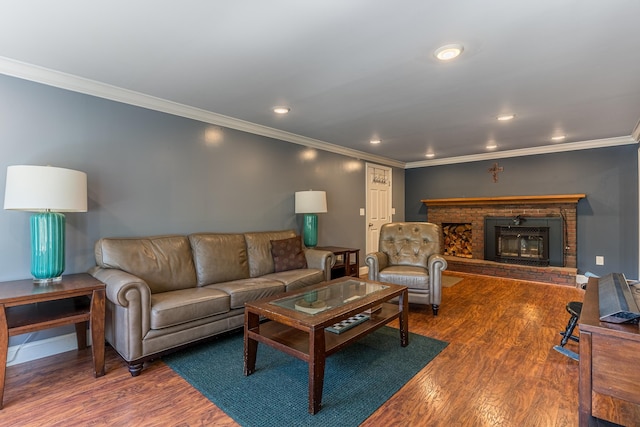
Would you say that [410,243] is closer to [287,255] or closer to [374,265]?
[374,265]

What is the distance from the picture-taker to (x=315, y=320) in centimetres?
180

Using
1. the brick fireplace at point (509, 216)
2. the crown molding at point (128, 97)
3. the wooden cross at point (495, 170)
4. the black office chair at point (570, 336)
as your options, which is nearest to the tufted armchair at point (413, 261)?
the black office chair at point (570, 336)

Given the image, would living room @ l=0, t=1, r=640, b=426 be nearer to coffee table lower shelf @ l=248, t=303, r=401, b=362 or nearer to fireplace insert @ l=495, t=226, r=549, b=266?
fireplace insert @ l=495, t=226, r=549, b=266

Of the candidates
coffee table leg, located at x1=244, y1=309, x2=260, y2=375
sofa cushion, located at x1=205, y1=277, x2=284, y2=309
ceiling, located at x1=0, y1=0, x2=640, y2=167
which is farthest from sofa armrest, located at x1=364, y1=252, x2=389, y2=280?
coffee table leg, located at x1=244, y1=309, x2=260, y2=375

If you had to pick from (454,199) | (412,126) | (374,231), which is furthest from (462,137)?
(374,231)

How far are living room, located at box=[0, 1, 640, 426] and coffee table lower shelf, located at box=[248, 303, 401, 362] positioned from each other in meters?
1.66

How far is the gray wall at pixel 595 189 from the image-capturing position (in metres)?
4.45

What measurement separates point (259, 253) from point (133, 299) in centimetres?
152

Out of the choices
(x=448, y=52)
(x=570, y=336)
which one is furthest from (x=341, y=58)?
(x=570, y=336)

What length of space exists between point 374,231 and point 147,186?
3960mm

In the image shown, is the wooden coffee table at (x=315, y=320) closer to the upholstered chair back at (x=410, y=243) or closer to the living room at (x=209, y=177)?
the upholstered chair back at (x=410, y=243)

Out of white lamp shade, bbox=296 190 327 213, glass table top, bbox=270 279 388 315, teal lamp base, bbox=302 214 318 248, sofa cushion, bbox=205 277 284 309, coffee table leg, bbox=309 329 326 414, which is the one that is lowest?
coffee table leg, bbox=309 329 326 414

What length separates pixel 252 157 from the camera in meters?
3.91

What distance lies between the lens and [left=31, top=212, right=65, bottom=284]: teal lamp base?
7.04 feet
